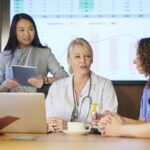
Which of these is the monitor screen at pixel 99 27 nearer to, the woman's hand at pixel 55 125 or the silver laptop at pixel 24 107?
the woman's hand at pixel 55 125

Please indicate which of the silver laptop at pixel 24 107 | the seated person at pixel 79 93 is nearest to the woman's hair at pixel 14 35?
the seated person at pixel 79 93

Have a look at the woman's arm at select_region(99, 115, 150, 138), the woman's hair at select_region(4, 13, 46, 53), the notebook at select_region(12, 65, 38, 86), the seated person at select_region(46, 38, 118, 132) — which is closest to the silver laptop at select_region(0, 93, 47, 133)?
the woman's arm at select_region(99, 115, 150, 138)

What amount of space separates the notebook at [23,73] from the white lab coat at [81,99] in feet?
0.82

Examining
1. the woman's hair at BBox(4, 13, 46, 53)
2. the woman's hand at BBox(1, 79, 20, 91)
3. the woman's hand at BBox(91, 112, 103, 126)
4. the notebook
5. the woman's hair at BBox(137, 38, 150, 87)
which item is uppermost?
the woman's hair at BBox(4, 13, 46, 53)

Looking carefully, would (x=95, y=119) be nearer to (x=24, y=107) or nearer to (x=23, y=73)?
(x=24, y=107)

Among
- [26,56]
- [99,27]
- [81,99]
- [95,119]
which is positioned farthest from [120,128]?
[99,27]

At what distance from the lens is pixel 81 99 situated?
267 centimetres

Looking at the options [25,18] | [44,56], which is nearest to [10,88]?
[44,56]

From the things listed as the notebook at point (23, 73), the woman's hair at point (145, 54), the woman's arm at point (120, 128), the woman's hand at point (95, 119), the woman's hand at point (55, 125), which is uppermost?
the woman's hair at point (145, 54)

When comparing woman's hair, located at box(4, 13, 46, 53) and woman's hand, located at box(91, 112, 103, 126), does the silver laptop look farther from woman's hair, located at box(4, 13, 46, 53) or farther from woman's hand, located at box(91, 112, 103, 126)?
woman's hair, located at box(4, 13, 46, 53)

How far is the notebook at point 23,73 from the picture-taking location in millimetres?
2898

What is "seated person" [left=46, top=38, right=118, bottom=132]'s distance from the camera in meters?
2.64

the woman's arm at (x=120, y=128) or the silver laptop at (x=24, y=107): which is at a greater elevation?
the silver laptop at (x=24, y=107)

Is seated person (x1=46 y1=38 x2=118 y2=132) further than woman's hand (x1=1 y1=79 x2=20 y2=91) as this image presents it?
No
